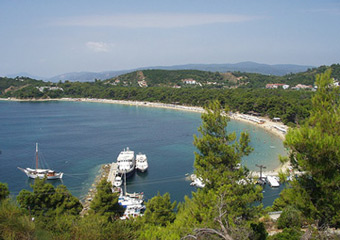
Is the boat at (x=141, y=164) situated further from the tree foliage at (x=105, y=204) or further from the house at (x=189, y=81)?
the house at (x=189, y=81)

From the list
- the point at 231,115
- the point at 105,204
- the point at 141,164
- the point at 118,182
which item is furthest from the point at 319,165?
the point at 231,115

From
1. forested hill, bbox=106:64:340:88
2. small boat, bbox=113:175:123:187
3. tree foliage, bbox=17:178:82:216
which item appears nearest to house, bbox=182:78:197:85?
forested hill, bbox=106:64:340:88

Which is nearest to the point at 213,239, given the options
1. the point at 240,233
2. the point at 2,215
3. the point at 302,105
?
the point at 240,233

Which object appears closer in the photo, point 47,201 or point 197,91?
point 47,201

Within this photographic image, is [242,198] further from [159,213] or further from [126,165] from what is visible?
[126,165]

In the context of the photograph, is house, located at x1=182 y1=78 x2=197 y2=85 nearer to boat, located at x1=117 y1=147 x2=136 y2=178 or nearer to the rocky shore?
boat, located at x1=117 y1=147 x2=136 y2=178
